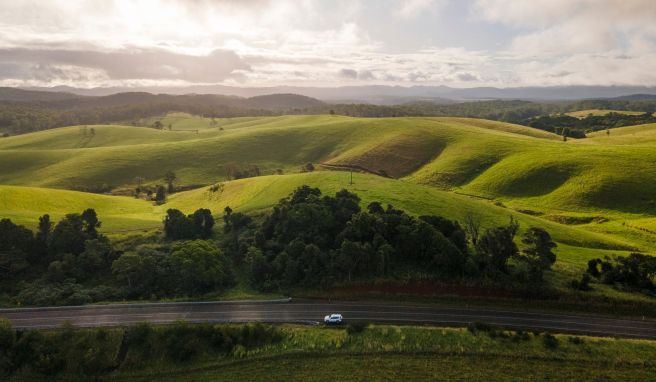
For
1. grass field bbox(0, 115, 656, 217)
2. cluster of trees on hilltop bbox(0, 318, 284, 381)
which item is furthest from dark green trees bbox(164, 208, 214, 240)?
grass field bbox(0, 115, 656, 217)

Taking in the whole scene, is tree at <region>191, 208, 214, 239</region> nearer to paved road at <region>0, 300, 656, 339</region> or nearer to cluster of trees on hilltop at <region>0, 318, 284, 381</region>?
paved road at <region>0, 300, 656, 339</region>

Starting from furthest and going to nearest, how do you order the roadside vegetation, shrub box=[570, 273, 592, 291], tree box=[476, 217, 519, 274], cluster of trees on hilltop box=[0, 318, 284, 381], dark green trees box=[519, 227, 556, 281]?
tree box=[476, 217, 519, 274]
dark green trees box=[519, 227, 556, 281]
shrub box=[570, 273, 592, 291]
cluster of trees on hilltop box=[0, 318, 284, 381]
the roadside vegetation

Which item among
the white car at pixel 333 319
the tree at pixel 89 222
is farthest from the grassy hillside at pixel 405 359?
the tree at pixel 89 222

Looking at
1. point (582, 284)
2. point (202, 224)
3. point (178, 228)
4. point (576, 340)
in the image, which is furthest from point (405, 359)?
point (178, 228)

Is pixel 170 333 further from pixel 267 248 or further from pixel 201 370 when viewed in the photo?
pixel 267 248

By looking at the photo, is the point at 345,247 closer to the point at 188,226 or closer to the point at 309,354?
the point at 309,354

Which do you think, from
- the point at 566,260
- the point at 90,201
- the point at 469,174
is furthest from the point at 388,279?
the point at 90,201
